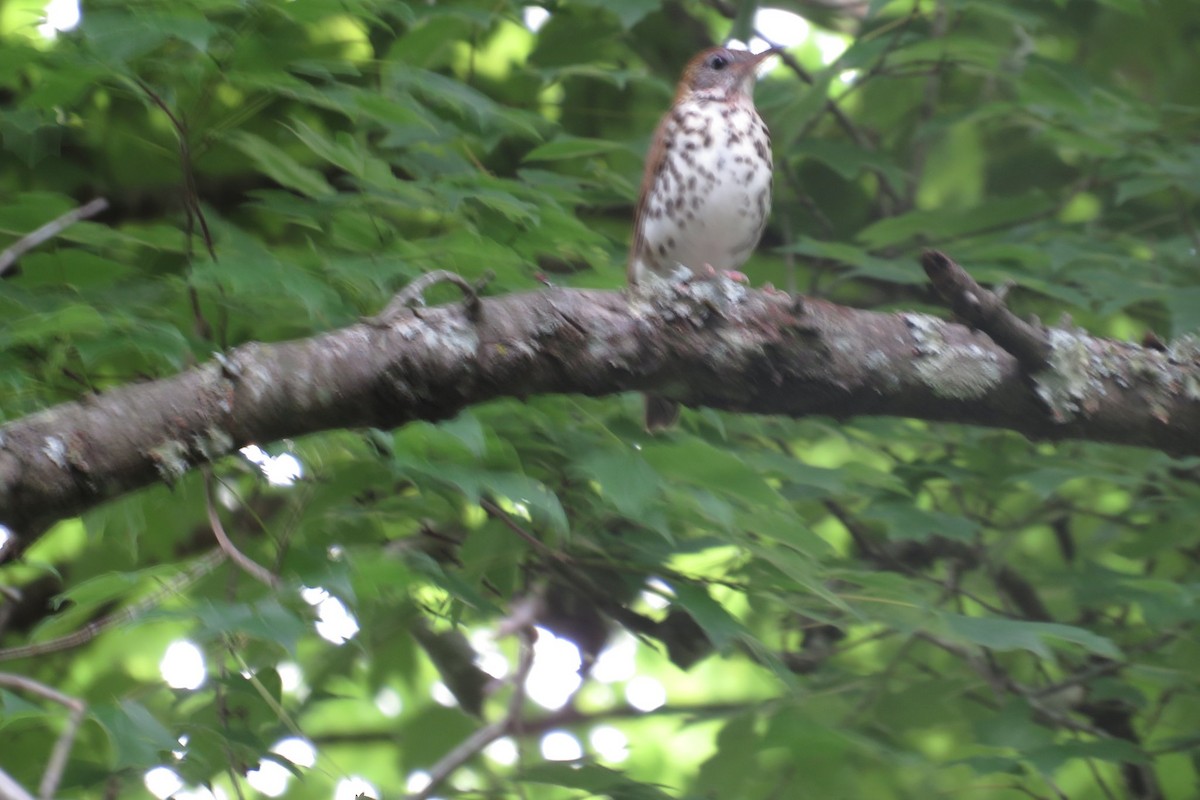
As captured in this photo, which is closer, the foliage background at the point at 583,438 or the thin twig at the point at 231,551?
the thin twig at the point at 231,551

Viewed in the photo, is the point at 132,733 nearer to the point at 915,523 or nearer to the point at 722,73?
the point at 915,523

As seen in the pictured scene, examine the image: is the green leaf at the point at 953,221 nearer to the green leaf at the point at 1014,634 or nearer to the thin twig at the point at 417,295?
the green leaf at the point at 1014,634

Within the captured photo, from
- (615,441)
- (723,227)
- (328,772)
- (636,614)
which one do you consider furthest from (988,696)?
(328,772)

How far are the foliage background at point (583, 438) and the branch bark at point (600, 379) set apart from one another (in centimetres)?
14

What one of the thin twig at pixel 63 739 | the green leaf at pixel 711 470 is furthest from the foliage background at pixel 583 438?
the thin twig at pixel 63 739

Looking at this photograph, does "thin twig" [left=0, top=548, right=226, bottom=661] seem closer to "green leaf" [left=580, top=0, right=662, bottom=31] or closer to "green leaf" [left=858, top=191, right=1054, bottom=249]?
"green leaf" [left=580, top=0, right=662, bottom=31]

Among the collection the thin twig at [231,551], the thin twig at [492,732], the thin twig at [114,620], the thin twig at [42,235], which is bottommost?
the thin twig at [492,732]

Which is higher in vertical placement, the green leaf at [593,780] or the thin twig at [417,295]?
the thin twig at [417,295]

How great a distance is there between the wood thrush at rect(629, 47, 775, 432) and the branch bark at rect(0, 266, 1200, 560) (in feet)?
5.78

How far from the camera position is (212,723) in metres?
2.64

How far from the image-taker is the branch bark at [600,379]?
1995 mm

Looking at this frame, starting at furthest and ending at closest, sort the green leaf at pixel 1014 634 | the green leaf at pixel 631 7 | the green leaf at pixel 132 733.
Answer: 1. the green leaf at pixel 631 7
2. the green leaf at pixel 1014 634
3. the green leaf at pixel 132 733

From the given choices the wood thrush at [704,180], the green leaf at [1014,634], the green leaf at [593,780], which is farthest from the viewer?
the wood thrush at [704,180]

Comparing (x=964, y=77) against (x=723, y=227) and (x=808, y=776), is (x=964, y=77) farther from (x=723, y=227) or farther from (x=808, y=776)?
(x=808, y=776)
